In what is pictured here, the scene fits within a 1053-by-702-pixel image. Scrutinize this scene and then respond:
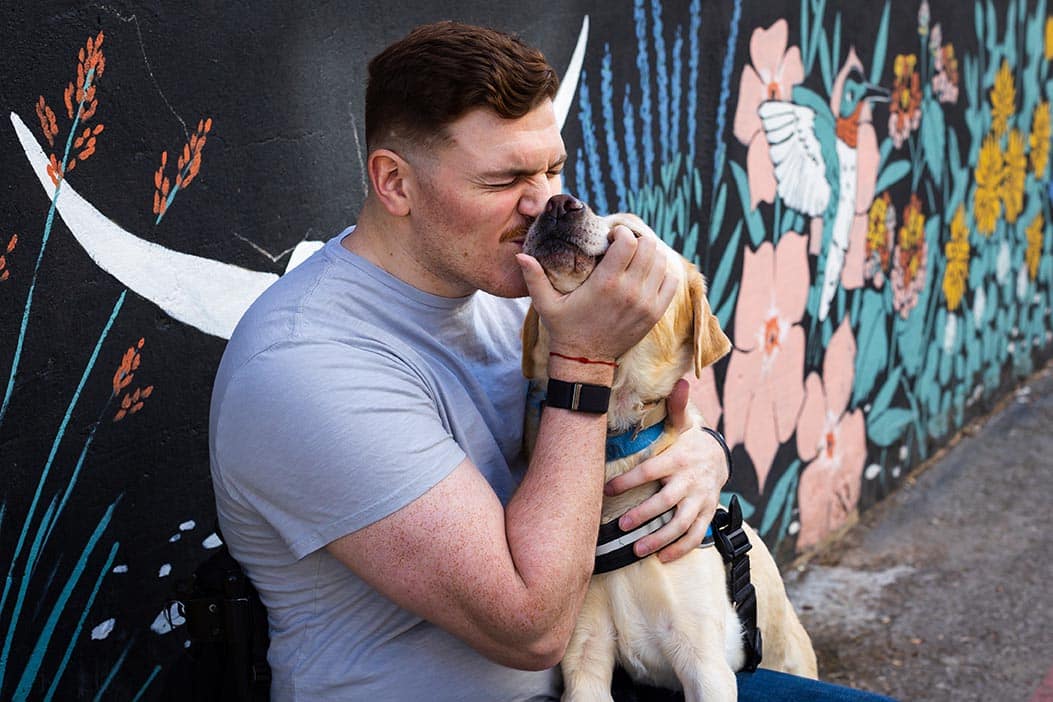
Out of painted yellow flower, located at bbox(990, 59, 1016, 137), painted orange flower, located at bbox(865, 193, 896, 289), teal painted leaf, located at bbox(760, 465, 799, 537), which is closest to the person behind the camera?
teal painted leaf, located at bbox(760, 465, 799, 537)

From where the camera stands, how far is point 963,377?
635 cm

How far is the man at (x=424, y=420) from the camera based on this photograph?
175 cm

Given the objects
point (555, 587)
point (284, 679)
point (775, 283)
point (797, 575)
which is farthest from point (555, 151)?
point (797, 575)

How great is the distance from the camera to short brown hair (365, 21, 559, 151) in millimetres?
1895

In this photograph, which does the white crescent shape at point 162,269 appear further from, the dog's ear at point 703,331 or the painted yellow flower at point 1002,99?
the painted yellow flower at point 1002,99

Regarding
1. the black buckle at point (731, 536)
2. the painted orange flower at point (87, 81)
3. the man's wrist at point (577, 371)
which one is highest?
the painted orange flower at point (87, 81)

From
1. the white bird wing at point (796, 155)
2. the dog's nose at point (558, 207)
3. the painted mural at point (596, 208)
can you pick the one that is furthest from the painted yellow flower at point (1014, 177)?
the dog's nose at point (558, 207)

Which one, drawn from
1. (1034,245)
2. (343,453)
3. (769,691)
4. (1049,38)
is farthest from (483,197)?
(1049,38)

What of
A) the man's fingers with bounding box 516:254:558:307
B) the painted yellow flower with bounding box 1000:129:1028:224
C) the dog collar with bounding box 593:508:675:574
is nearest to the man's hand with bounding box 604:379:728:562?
the dog collar with bounding box 593:508:675:574

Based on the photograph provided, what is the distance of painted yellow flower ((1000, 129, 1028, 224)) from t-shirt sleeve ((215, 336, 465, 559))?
18.8 ft

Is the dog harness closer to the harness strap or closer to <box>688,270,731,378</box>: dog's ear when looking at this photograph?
the harness strap

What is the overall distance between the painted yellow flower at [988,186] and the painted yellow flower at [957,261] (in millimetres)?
214

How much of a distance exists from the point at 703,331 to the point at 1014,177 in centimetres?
521

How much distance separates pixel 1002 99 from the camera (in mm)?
6516
